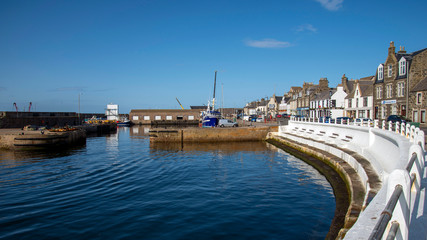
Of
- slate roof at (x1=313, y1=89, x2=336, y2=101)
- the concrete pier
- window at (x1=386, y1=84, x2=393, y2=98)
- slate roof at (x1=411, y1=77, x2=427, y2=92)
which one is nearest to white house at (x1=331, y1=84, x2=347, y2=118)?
slate roof at (x1=313, y1=89, x2=336, y2=101)

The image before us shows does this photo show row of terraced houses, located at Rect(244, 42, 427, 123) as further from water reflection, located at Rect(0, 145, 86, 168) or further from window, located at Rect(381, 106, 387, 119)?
water reflection, located at Rect(0, 145, 86, 168)

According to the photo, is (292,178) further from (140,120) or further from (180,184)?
(140,120)

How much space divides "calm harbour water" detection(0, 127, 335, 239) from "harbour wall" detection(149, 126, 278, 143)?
16.5 metres

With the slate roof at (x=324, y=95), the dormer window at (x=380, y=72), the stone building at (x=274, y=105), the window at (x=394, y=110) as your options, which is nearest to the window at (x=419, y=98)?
the window at (x=394, y=110)

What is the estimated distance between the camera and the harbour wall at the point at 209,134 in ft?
132

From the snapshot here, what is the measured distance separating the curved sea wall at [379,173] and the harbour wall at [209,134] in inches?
267

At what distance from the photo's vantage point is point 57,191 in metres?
15.7

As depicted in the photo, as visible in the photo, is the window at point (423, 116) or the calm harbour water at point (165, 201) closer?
the calm harbour water at point (165, 201)

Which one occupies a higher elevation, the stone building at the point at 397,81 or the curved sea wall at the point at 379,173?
the stone building at the point at 397,81

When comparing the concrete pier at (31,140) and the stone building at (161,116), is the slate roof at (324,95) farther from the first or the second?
the concrete pier at (31,140)

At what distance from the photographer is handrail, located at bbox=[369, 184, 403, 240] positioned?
10.1 feet

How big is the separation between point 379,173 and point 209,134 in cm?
2998

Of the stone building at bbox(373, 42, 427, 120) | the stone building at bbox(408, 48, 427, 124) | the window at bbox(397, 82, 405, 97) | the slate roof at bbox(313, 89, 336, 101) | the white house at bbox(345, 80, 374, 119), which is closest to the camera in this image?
the stone building at bbox(408, 48, 427, 124)

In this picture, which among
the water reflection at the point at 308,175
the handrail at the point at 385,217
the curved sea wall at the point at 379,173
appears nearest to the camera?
the handrail at the point at 385,217
